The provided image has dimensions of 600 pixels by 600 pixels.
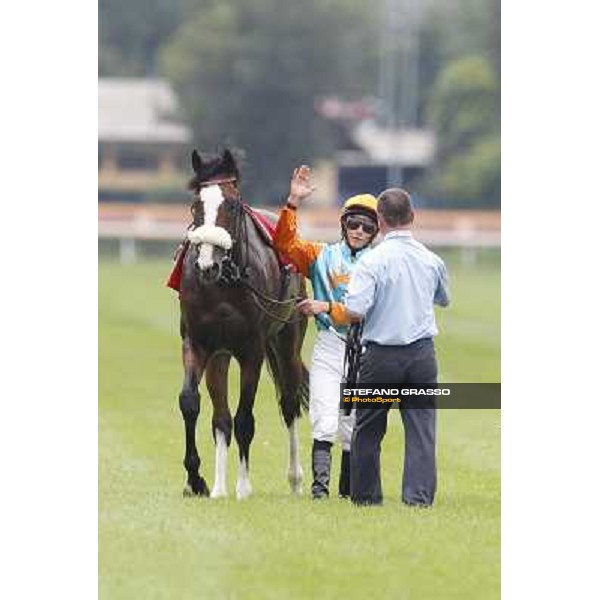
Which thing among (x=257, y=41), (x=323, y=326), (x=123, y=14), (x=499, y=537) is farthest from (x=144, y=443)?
(x=123, y=14)

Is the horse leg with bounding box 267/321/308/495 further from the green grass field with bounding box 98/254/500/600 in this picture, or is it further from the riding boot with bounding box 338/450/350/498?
the riding boot with bounding box 338/450/350/498

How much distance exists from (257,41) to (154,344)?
157 ft

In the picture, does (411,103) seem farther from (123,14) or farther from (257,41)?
(123,14)

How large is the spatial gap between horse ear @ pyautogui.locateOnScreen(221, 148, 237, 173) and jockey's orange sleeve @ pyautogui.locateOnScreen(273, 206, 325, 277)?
468mm

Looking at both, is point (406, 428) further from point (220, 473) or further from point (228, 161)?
point (228, 161)

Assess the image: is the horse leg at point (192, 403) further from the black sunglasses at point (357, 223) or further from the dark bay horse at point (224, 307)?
the black sunglasses at point (357, 223)

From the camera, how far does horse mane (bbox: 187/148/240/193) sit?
1105 centimetres

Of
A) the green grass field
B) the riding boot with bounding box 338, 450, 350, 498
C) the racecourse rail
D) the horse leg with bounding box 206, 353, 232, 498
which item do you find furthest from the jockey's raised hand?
the racecourse rail

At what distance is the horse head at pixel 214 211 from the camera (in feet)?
35.8

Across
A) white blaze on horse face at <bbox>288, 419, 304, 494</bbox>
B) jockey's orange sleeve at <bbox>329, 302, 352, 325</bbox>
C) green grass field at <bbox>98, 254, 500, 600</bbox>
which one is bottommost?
green grass field at <bbox>98, 254, 500, 600</bbox>

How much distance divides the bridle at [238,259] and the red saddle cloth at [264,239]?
0.15m

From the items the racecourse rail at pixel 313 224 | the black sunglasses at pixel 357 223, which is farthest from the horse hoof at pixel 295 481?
the racecourse rail at pixel 313 224

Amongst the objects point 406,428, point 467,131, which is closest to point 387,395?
point 406,428
